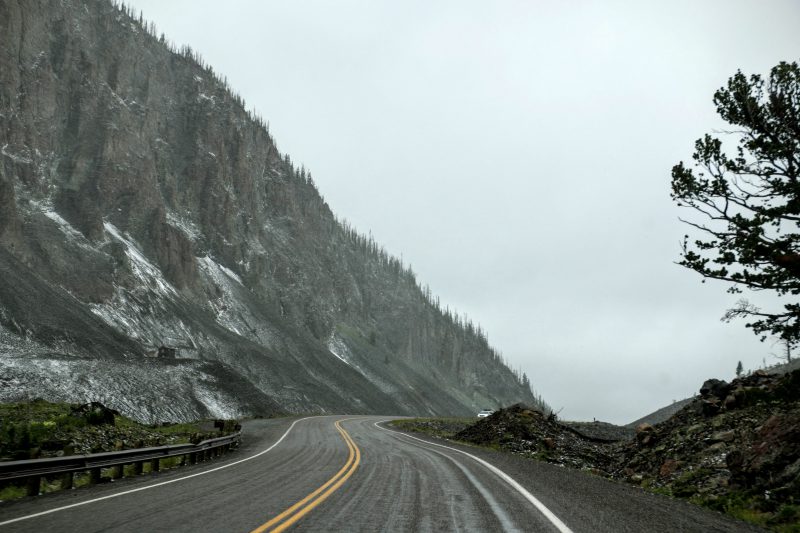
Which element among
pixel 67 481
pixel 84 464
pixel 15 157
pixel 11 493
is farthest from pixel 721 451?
pixel 15 157

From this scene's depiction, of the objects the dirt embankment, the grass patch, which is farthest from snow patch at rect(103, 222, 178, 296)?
the grass patch

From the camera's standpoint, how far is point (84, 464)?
12.9 meters

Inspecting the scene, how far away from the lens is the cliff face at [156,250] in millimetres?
59438

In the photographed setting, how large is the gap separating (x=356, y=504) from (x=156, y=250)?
9536 centimetres

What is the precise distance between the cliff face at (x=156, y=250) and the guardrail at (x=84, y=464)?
→ 34478mm

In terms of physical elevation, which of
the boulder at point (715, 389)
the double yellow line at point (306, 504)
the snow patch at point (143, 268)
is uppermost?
the snow patch at point (143, 268)

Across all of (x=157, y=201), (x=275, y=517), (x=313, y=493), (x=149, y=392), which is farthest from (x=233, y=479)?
(x=157, y=201)

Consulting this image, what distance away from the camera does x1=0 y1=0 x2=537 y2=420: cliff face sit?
5944 centimetres

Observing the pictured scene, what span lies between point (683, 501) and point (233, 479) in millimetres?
10240

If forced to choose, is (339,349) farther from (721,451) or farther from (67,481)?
(67,481)

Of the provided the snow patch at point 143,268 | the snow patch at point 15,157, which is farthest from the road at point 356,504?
the snow patch at point 15,157

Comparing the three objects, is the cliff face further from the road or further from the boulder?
the boulder

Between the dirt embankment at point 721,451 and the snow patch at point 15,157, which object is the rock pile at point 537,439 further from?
the snow patch at point 15,157

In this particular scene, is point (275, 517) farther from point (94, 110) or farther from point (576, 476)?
point (94, 110)
